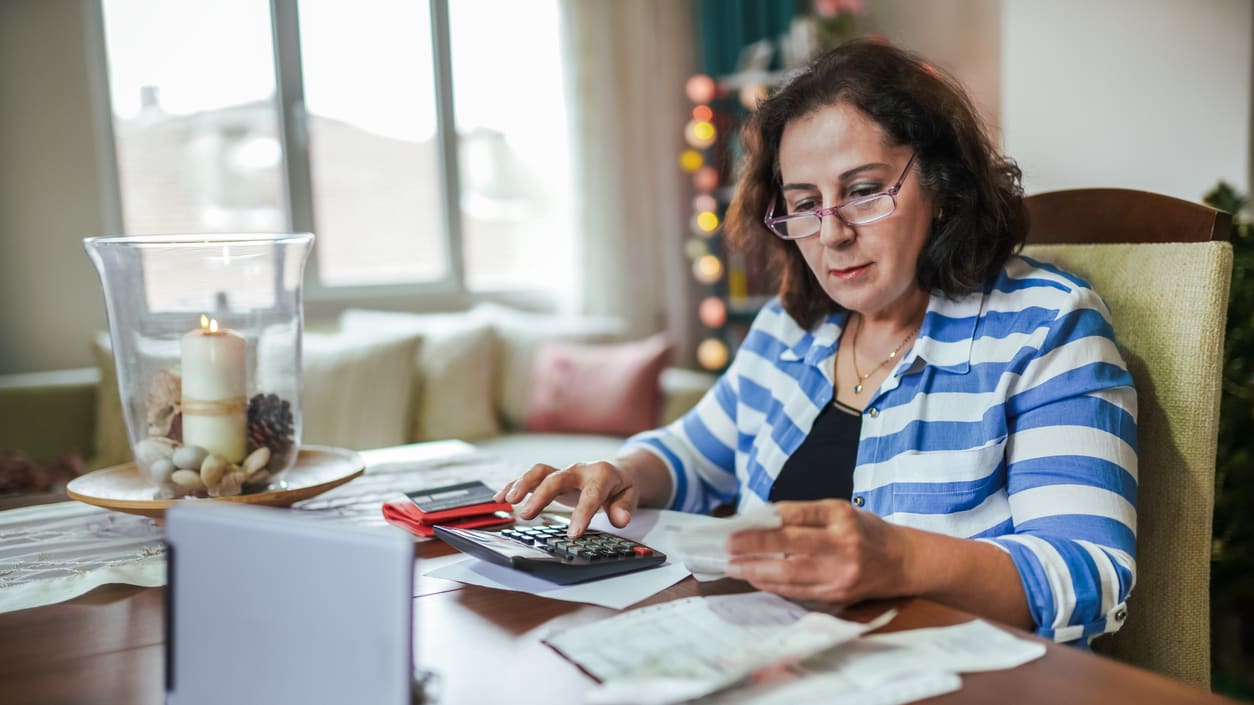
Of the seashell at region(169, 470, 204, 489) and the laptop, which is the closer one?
the laptop

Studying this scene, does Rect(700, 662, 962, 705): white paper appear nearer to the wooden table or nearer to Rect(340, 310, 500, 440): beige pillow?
the wooden table

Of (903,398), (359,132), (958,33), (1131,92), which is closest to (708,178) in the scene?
(958,33)

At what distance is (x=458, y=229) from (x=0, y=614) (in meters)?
3.27

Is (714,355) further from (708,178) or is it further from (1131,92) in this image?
(1131,92)

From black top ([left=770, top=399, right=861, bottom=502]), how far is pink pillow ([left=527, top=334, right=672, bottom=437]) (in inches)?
73.1

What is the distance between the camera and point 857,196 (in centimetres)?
119

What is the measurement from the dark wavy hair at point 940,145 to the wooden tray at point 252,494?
0.75 m

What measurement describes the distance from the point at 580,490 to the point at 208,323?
46 cm

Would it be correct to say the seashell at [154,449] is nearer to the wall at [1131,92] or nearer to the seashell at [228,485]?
the seashell at [228,485]

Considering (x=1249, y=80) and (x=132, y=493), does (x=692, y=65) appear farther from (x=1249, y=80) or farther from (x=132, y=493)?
(x=132, y=493)

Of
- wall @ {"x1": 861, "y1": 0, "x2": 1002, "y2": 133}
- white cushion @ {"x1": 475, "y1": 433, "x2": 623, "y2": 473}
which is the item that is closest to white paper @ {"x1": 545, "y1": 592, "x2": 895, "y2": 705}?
white cushion @ {"x1": 475, "y1": 433, "x2": 623, "y2": 473}

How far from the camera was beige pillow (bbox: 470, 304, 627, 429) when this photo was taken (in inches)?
132

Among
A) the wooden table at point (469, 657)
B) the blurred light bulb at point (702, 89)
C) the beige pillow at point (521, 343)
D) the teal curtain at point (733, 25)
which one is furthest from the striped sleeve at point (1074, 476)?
the teal curtain at point (733, 25)

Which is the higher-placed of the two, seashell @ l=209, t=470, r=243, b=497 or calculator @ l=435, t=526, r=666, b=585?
seashell @ l=209, t=470, r=243, b=497
